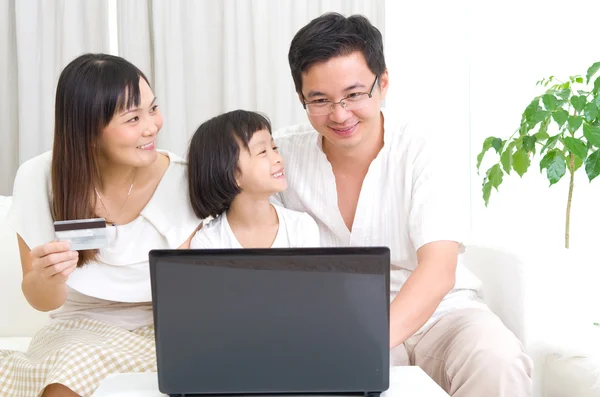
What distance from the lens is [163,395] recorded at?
1.32 metres

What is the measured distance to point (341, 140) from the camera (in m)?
1.92

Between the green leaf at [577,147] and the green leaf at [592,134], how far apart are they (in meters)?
0.05

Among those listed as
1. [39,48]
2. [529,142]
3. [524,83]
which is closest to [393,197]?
[529,142]

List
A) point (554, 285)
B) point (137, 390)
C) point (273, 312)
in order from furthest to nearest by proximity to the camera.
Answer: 1. point (554, 285)
2. point (137, 390)
3. point (273, 312)

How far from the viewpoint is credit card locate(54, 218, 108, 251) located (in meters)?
1.37

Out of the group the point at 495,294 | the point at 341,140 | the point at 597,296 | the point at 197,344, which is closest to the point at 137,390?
the point at 197,344

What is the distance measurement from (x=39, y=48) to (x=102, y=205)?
191 cm

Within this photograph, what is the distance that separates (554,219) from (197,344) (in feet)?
9.50

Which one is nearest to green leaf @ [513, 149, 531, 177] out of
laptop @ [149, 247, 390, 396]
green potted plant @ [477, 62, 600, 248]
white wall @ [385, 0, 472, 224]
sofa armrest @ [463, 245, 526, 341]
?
green potted plant @ [477, 62, 600, 248]

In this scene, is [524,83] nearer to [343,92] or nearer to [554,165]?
[554,165]

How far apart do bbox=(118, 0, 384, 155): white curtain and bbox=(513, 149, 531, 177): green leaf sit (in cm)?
123

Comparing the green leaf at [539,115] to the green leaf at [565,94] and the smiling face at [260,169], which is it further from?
the smiling face at [260,169]

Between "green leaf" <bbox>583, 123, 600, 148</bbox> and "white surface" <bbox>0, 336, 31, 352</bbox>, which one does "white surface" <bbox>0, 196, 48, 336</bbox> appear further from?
"green leaf" <bbox>583, 123, 600, 148</bbox>

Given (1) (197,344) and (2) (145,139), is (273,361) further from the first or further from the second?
(2) (145,139)
